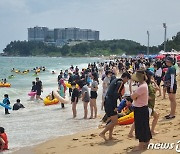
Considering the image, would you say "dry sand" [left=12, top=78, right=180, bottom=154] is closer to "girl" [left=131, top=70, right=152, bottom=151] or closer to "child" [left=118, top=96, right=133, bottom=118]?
"girl" [left=131, top=70, right=152, bottom=151]

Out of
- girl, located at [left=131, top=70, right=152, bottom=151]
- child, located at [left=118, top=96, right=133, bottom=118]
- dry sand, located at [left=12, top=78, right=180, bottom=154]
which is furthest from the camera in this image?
child, located at [left=118, top=96, right=133, bottom=118]

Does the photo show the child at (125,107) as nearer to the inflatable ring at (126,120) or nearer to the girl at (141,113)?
the inflatable ring at (126,120)

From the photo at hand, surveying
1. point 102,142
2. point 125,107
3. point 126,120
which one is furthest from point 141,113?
point 125,107

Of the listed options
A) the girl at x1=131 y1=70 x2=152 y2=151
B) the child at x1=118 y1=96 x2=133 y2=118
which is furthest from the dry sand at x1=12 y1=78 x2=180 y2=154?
the child at x1=118 y1=96 x2=133 y2=118

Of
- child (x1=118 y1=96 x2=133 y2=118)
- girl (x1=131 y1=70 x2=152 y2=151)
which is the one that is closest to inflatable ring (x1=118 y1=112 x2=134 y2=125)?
child (x1=118 y1=96 x2=133 y2=118)

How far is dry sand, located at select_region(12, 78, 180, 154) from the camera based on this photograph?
264 inches

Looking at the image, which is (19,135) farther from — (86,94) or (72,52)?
(72,52)

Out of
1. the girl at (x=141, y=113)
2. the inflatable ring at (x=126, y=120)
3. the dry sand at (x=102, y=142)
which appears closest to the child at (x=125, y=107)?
the inflatable ring at (x=126, y=120)

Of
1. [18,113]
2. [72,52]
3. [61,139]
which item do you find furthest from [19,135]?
[72,52]

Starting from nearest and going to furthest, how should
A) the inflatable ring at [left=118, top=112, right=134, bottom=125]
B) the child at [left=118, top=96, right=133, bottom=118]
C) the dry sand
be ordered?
1. the dry sand
2. the inflatable ring at [left=118, top=112, right=134, bottom=125]
3. the child at [left=118, top=96, right=133, bottom=118]

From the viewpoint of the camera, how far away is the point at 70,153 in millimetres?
7023

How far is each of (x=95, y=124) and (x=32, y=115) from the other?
4.05 metres

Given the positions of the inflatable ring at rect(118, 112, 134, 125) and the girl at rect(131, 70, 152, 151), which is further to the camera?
the inflatable ring at rect(118, 112, 134, 125)

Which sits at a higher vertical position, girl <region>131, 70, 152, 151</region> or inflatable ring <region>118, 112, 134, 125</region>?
girl <region>131, 70, 152, 151</region>
